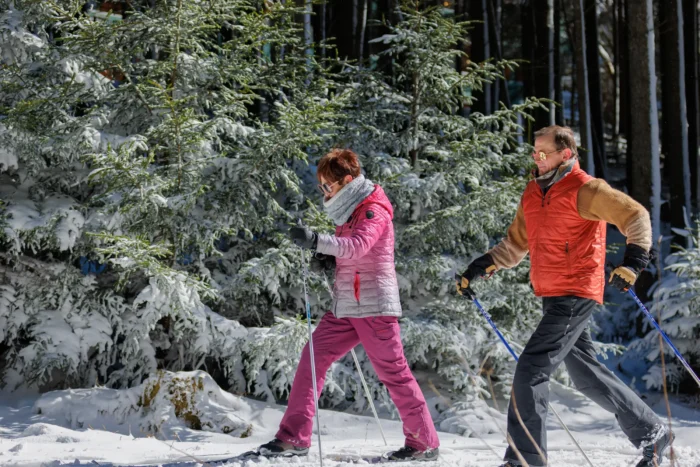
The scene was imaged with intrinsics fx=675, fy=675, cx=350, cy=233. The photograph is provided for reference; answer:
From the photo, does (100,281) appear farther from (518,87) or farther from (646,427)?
(518,87)

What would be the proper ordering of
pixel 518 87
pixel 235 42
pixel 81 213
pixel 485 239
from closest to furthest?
pixel 81 213 → pixel 235 42 → pixel 485 239 → pixel 518 87

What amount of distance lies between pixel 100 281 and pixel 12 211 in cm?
104

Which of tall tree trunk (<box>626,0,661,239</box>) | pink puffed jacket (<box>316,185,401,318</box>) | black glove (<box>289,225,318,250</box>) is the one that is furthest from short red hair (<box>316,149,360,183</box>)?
tall tree trunk (<box>626,0,661,239</box>)

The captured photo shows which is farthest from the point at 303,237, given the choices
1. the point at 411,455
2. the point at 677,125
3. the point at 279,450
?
the point at 677,125

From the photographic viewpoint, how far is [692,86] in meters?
14.8

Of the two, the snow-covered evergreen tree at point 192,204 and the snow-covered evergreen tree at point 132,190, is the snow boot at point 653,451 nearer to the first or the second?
the snow-covered evergreen tree at point 192,204

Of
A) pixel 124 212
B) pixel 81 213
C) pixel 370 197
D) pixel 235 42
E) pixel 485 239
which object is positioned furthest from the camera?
pixel 485 239

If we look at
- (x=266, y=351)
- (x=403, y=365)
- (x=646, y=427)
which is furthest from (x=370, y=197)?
(x=266, y=351)

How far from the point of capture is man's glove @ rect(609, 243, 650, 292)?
344cm

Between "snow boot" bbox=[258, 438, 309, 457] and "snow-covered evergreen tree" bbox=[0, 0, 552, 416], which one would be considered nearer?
"snow boot" bbox=[258, 438, 309, 457]

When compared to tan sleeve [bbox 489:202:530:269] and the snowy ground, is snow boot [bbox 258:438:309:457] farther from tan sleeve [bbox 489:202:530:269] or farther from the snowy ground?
tan sleeve [bbox 489:202:530:269]

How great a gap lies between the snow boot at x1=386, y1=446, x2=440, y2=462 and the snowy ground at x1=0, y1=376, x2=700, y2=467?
11 centimetres

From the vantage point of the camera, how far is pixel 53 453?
4.30 m

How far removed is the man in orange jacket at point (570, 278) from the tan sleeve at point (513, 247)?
0.71ft
